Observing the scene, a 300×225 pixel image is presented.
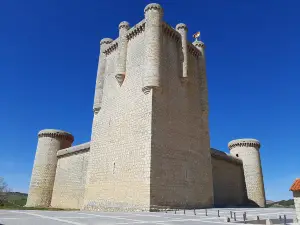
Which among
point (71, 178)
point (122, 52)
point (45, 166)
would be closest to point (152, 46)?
point (122, 52)

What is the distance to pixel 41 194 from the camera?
21906mm

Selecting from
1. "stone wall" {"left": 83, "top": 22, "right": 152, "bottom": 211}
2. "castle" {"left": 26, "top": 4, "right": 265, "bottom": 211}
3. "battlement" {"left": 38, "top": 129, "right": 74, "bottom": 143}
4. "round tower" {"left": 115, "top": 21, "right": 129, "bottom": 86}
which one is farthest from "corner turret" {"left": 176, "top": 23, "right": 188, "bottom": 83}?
"battlement" {"left": 38, "top": 129, "right": 74, "bottom": 143}

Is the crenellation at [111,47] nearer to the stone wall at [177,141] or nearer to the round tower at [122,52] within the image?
the round tower at [122,52]

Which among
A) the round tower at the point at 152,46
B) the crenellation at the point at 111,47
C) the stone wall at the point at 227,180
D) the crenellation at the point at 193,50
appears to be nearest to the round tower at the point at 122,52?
the crenellation at the point at 111,47

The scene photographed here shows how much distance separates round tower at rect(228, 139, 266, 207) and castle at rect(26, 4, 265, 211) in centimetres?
534

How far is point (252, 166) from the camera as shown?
24.1 metres

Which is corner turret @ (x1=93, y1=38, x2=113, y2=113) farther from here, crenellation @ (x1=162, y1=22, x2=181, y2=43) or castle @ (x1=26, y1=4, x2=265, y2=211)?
crenellation @ (x1=162, y1=22, x2=181, y2=43)

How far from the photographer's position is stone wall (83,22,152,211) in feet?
Result: 40.1

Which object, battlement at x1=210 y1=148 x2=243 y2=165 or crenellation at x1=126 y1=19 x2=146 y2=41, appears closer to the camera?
crenellation at x1=126 y1=19 x2=146 y2=41

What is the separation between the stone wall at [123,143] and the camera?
12.2 metres

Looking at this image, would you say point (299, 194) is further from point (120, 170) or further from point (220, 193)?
point (220, 193)

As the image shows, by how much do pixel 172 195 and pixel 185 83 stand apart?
6.96 metres

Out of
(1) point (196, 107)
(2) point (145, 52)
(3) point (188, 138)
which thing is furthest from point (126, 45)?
(3) point (188, 138)

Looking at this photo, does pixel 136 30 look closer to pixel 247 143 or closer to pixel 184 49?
pixel 184 49
